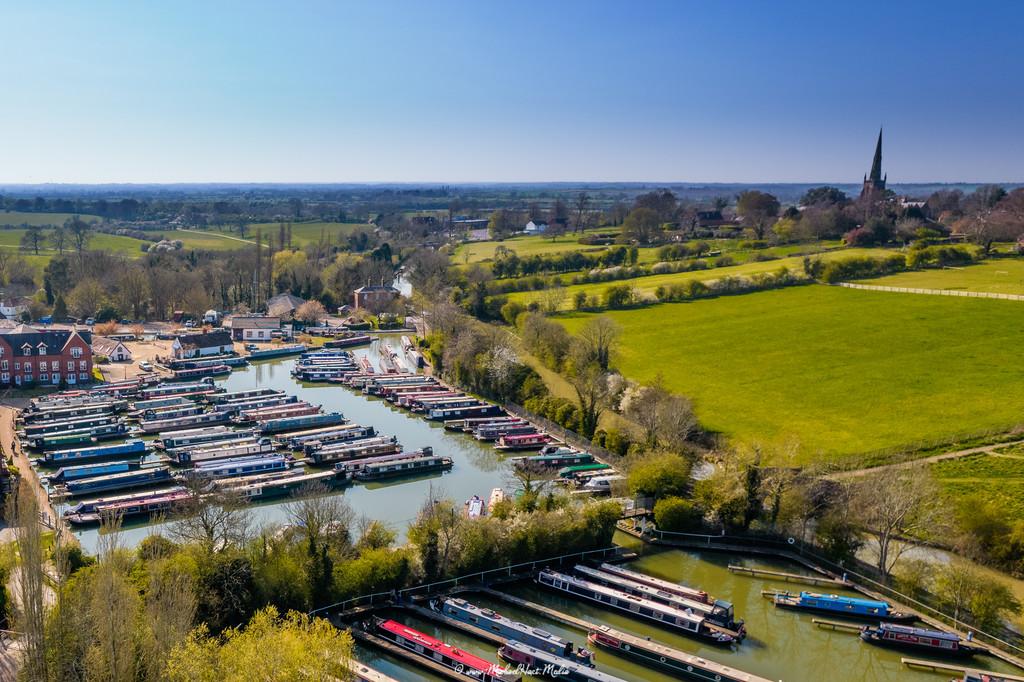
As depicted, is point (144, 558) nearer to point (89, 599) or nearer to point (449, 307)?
point (89, 599)

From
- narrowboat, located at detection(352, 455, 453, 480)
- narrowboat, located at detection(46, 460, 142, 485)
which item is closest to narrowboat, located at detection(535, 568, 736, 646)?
narrowboat, located at detection(352, 455, 453, 480)

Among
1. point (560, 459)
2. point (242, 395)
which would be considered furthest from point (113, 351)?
point (560, 459)

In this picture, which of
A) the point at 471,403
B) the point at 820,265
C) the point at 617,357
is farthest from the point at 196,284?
the point at 820,265

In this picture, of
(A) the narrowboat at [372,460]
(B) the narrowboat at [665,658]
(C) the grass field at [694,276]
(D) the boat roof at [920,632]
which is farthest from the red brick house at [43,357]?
(D) the boat roof at [920,632]

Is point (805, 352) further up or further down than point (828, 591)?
further up

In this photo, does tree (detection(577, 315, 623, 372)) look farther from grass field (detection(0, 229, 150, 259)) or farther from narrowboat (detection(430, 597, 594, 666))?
grass field (detection(0, 229, 150, 259))

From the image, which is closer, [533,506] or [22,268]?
[533,506]
